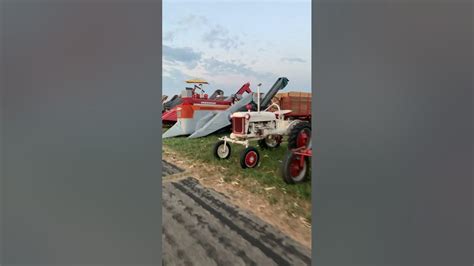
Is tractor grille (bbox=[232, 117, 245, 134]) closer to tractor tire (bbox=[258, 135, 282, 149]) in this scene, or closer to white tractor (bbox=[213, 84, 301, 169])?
white tractor (bbox=[213, 84, 301, 169])

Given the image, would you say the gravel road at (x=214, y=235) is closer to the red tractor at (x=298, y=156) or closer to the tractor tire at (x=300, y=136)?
the red tractor at (x=298, y=156)

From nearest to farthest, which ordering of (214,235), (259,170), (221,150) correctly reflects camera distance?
(214,235) → (259,170) → (221,150)

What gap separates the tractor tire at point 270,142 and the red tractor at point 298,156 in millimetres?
107

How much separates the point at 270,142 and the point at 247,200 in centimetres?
33

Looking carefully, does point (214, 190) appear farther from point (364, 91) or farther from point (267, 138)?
point (364, 91)

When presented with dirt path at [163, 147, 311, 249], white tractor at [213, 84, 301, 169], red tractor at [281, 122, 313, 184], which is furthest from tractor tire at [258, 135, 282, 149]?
dirt path at [163, 147, 311, 249]

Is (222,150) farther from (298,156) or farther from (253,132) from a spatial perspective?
(298,156)

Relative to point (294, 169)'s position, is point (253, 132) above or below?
above

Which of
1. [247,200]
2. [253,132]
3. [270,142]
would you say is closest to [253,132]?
[253,132]

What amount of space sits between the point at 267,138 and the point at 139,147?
2.31ft

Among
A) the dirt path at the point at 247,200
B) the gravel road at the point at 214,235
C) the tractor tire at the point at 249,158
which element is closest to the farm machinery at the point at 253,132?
the tractor tire at the point at 249,158

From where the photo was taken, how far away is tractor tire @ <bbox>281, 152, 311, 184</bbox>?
3.76ft

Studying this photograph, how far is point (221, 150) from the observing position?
139cm

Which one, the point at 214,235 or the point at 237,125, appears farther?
the point at 237,125
